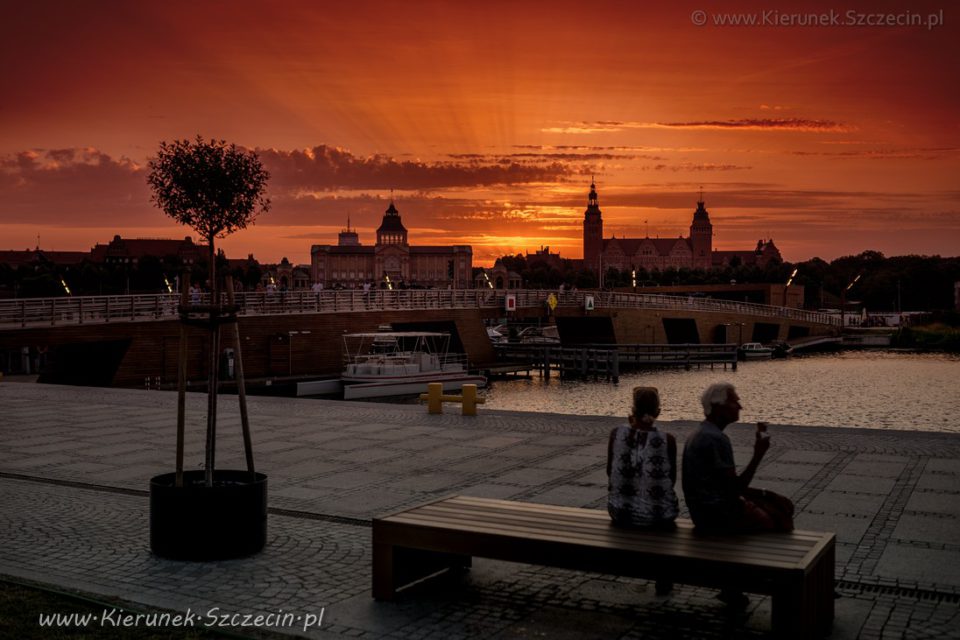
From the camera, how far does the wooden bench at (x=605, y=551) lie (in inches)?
285

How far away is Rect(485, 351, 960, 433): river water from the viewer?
4731 centimetres

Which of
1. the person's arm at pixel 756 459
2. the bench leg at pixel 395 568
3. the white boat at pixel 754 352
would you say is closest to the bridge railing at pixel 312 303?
the white boat at pixel 754 352

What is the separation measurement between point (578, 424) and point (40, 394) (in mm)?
17450

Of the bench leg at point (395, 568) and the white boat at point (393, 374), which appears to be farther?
the white boat at point (393, 374)

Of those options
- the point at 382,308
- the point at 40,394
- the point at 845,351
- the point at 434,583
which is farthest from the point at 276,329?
the point at 845,351

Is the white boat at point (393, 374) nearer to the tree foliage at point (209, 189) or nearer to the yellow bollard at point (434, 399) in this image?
the yellow bollard at point (434, 399)

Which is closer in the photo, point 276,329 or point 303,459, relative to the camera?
point 303,459

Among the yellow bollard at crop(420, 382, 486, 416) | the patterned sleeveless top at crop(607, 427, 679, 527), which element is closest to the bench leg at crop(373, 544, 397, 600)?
the patterned sleeveless top at crop(607, 427, 679, 527)

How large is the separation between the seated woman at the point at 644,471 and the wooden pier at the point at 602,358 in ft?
193

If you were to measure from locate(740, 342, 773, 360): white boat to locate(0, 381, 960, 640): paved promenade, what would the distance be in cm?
7391

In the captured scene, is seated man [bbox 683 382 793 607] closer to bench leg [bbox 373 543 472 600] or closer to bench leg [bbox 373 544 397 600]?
bench leg [bbox 373 543 472 600]

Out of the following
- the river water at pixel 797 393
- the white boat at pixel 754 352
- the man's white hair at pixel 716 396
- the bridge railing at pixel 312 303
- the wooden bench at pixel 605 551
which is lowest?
the river water at pixel 797 393

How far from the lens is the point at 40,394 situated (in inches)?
1160

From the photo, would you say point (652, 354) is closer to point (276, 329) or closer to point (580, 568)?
point (276, 329)
